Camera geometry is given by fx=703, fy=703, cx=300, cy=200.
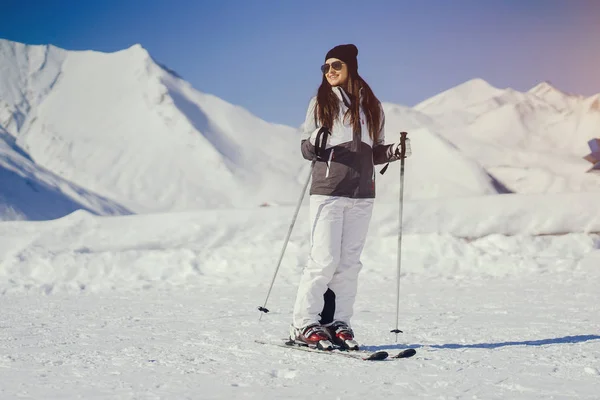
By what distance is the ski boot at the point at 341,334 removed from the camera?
408 cm

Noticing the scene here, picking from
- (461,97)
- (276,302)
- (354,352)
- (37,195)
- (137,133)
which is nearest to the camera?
(354,352)

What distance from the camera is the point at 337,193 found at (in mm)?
4125

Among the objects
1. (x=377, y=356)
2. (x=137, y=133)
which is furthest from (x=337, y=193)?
(x=137, y=133)

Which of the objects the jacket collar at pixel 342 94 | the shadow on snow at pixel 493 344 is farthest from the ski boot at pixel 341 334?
the jacket collar at pixel 342 94

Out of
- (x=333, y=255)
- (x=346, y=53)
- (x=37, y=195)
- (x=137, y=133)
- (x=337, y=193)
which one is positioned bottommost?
(x=333, y=255)

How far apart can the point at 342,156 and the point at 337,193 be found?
0.75ft

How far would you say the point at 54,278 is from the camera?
27.3 ft

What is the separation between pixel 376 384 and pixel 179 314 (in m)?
2.94

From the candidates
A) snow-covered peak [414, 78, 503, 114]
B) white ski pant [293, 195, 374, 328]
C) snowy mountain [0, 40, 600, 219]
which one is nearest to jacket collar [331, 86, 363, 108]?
white ski pant [293, 195, 374, 328]

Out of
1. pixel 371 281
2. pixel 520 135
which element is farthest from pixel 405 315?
pixel 520 135

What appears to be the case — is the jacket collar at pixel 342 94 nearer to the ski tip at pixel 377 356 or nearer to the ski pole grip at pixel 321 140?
the ski pole grip at pixel 321 140

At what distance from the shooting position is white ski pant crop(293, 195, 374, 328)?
4.13m

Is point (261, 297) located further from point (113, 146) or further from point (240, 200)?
point (113, 146)

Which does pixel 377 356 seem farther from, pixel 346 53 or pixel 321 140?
pixel 346 53
